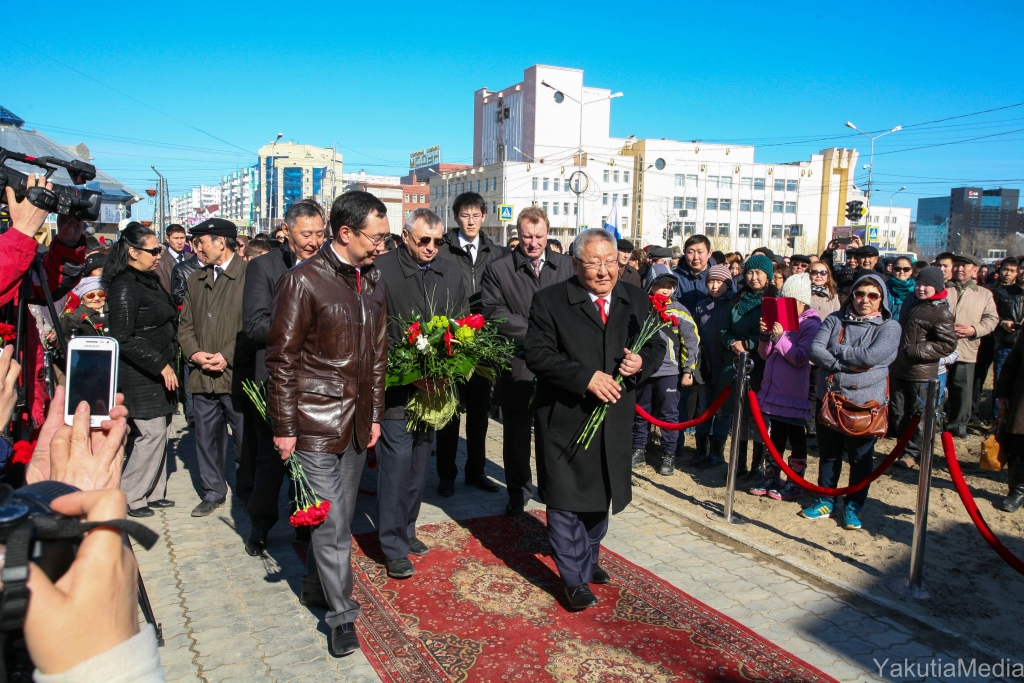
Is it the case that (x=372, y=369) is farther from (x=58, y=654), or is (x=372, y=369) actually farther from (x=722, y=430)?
(x=722, y=430)

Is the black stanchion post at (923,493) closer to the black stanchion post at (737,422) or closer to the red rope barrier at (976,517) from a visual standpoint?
the red rope barrier at (976,517)

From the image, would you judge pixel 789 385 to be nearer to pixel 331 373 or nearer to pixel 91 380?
pixel 331 373

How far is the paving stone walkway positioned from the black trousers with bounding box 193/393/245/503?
20 cm

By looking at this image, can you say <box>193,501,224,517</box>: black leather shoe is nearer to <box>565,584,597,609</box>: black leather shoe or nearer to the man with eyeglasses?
the man with eyeglasses

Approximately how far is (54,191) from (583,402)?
2.90 m

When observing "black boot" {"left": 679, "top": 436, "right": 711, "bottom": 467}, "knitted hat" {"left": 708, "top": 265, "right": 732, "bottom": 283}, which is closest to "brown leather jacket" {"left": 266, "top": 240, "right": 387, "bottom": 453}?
"knitted hat" {"left": 708, "top": 265, "right": 732, "bottom": 283}

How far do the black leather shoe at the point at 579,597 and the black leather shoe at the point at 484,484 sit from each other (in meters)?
2.33

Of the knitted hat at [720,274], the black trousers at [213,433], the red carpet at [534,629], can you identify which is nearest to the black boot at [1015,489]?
the knitted hat at [720,274]

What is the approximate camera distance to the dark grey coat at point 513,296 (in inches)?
221

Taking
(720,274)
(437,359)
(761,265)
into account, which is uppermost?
(761,265)

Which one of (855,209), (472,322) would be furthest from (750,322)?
(855,209)

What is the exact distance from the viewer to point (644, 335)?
14.7 feet

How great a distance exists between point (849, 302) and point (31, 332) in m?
5.57

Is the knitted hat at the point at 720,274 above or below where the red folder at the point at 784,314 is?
above
